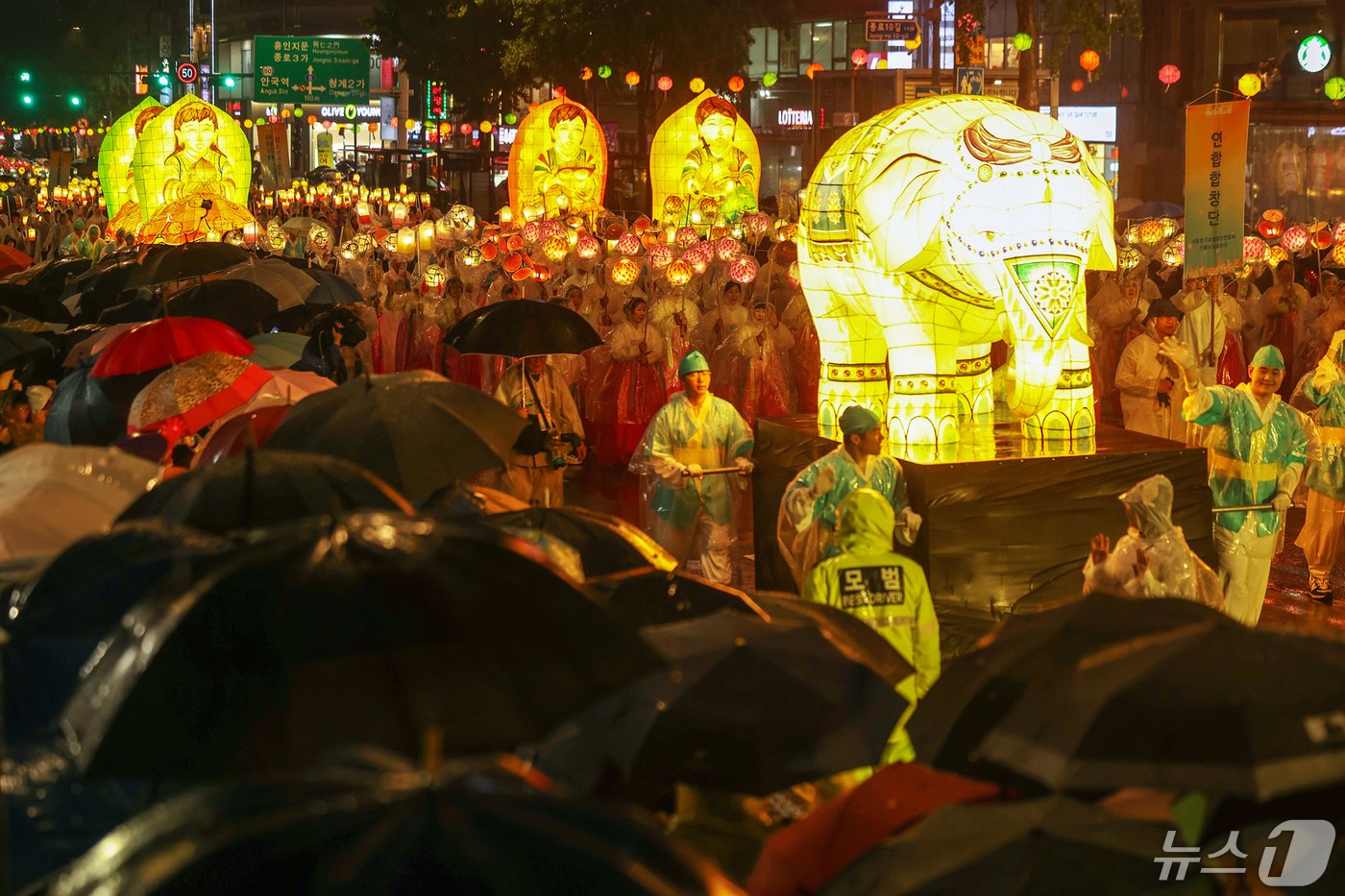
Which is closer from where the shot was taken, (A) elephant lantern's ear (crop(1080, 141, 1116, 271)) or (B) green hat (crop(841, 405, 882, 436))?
(B) green hat (crop(841, 405, 882, 436))

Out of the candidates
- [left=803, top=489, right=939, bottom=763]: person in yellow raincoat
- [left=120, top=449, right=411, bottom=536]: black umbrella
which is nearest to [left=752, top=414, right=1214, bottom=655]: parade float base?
[left=803, top=489, right=939, bottom=763]: person in yellow raincoat

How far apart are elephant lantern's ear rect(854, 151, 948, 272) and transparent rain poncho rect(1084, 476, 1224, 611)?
1.99 meters

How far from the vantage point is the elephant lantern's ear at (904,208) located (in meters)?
7.97

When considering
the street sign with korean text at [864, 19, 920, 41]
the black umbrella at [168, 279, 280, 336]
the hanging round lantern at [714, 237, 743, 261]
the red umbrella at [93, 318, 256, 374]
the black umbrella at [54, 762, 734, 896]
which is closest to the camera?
the black umbrella at [54, 762, 734, 896]

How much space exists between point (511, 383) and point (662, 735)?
22.3 ft

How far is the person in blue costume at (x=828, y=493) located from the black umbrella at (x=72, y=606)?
394cm

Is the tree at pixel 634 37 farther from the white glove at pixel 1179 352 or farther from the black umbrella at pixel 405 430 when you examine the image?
the black umbrella at pixel 405 430

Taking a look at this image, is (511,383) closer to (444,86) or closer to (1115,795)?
(1115,795)

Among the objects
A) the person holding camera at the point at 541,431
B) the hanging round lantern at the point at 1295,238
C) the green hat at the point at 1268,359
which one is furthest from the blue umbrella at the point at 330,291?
the hanging round lantern at the point at 1295,238

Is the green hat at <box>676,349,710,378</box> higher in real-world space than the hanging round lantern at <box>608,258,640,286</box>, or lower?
lower

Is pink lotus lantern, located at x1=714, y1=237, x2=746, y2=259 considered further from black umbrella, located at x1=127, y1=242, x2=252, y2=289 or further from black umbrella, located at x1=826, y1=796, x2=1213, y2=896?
black umbrella, located at x1=826, y1=796, x2=1213, y2=896

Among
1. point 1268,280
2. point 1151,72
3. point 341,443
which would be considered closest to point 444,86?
point 1151,72

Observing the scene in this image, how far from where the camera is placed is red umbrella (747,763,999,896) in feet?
11.1

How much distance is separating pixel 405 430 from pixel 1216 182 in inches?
231
